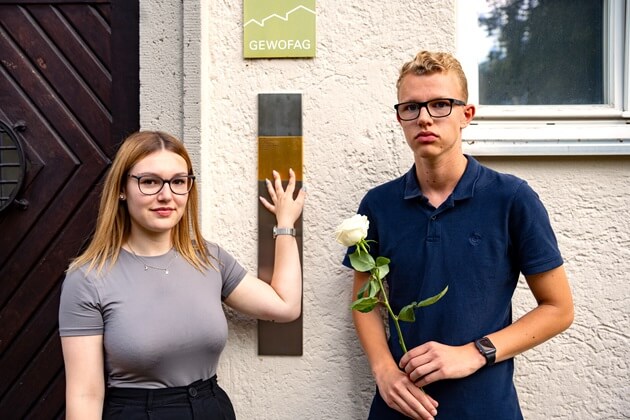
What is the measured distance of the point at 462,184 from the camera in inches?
87.5

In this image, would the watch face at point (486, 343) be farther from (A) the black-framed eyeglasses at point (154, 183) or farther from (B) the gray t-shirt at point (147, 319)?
(A) the black-framed eyeglasses at point (154, 183)

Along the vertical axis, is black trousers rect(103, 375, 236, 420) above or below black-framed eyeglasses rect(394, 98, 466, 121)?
below

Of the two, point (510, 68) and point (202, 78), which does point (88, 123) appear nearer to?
point (202, 78)

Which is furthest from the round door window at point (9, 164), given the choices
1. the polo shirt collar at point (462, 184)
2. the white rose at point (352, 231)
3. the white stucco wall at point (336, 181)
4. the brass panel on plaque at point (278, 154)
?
the polo shirt collar at point (462, 184)

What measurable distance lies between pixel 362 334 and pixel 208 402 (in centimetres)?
63

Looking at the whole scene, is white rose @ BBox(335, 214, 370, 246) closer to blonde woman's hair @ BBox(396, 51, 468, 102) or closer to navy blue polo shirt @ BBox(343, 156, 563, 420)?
navy blue polo shirt @ BBox(343, 156, 563, 420)

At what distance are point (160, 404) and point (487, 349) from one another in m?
1.12

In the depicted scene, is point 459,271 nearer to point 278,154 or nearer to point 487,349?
point 487,349

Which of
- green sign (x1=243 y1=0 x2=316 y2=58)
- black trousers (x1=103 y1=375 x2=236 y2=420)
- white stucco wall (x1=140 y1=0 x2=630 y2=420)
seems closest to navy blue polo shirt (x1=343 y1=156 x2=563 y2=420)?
white stucco wall (x1=140 y1=0 x2=630 y2=420)

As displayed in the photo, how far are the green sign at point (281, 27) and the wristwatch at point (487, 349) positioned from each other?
1.39 metres

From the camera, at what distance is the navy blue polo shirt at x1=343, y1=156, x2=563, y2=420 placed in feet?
6.93

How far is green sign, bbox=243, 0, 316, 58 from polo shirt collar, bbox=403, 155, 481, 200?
0.76 m

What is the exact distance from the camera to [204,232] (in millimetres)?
2678

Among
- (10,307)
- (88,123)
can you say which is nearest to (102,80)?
(88,123)
